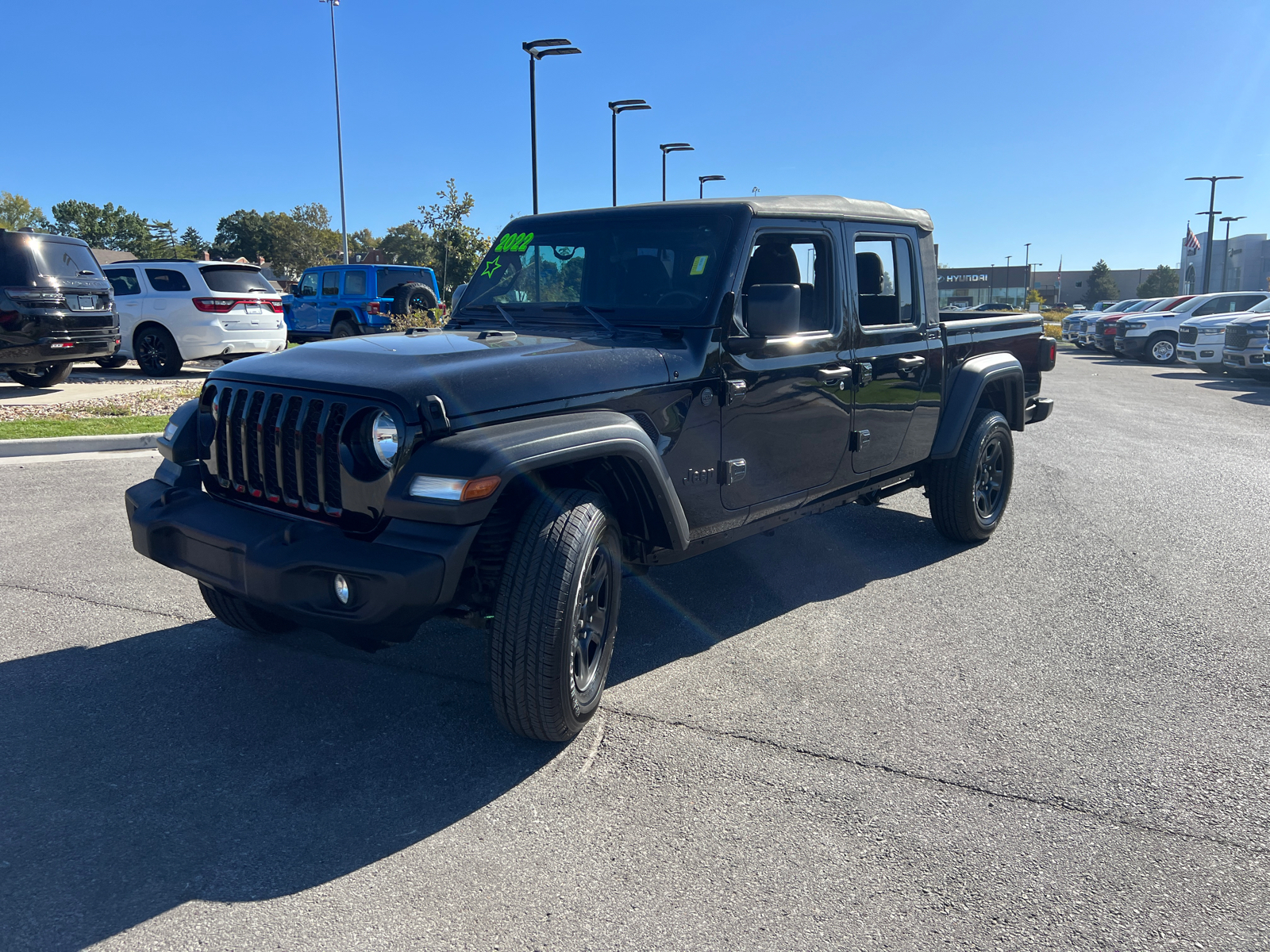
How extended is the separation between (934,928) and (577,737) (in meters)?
1.38

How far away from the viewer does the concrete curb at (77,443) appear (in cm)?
827

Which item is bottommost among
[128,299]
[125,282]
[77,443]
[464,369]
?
[77,443]

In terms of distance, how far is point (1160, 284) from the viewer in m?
98.8

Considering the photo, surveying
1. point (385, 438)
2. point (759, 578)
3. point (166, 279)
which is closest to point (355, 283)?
point (166, 279)

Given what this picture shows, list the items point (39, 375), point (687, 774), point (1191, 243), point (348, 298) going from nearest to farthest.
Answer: point (687, 774) < point (39, 375) < point (348, 298) < point (1191, 243)

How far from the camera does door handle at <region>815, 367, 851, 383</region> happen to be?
4.21 metres

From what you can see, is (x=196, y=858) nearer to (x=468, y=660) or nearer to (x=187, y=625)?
(x=468, y=660)

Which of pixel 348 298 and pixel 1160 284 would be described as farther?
pixel 1160 284

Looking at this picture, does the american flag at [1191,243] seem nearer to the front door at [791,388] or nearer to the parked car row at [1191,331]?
the parked car row at [1191,331]

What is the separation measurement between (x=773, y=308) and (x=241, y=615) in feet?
8.31

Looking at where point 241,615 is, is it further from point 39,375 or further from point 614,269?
point 39,375

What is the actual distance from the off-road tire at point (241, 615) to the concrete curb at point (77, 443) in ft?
15.6

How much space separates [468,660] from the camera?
3973 mm

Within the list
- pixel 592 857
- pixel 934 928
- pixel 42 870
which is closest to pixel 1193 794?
pixel 934 928
